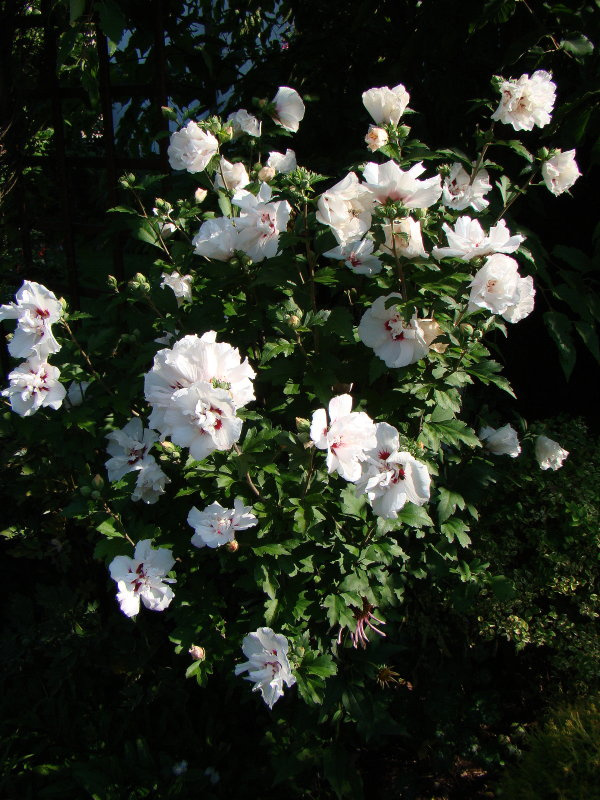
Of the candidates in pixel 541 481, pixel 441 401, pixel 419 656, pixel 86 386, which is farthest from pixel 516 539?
pixel 86 386

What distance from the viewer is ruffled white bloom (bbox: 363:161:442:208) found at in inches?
56.0

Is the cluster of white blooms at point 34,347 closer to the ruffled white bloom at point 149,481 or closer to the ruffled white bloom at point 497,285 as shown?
the ruffled white bloom at point 149,481

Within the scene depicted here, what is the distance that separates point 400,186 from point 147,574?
3.54 ft

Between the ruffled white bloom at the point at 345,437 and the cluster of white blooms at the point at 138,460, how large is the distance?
1.76 ft

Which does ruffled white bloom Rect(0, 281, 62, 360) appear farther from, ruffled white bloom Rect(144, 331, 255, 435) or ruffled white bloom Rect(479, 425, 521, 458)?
ruffled white bloom Rect(479, 425, 521, 458)

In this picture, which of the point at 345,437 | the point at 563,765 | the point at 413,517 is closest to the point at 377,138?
the point at 345,437

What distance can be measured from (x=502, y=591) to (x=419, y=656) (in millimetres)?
425

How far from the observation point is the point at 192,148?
72.8 inches

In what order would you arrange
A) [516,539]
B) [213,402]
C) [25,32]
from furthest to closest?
[25,32]
[516,539]
[213,402]

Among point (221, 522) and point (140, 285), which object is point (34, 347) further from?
point (221, 522)

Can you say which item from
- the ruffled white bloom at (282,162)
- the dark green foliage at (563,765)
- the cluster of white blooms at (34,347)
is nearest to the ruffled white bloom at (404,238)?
the ruffled white bloom at (282,162)

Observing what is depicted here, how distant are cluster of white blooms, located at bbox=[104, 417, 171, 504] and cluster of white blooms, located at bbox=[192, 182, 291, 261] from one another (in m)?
0.51

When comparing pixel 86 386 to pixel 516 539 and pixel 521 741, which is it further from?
pixel 521 741

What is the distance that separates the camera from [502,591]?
2.23 m
